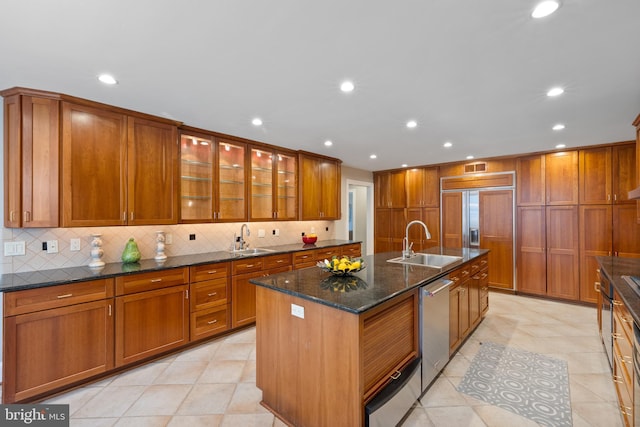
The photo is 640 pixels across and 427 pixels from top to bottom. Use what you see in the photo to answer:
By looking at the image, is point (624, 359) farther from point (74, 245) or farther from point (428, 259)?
point (74, 245)

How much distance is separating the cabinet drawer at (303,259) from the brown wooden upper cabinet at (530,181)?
11.8 ft

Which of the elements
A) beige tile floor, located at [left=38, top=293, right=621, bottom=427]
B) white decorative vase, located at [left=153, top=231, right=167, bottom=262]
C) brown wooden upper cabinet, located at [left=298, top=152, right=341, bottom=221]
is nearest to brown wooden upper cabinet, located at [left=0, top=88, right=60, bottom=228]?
white decorative vase, located at [left=153, top=231, right=167, bottom=262]

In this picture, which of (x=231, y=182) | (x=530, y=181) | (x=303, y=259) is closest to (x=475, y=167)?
(x=530, y=181)

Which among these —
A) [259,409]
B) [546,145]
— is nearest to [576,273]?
[546,145]

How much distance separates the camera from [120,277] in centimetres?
246

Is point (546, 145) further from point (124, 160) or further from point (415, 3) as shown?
point (124, 160)

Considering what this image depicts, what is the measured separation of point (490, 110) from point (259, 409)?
3.32 meters

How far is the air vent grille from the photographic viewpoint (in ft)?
16.8

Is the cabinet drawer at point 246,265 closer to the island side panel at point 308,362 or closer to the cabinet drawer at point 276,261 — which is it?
the cabinet drawer at point 276,261

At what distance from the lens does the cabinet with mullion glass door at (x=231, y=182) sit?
3643 mm

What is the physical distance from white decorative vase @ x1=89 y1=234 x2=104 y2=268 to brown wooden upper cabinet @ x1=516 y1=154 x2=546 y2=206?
5.85 meters

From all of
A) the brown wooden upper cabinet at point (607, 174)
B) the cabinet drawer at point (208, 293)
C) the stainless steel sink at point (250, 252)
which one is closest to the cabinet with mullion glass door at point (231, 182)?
the stainless steel sink at point (250, 252)

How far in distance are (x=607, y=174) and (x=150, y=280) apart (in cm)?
609

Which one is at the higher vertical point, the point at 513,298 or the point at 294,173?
the point at 294,173
